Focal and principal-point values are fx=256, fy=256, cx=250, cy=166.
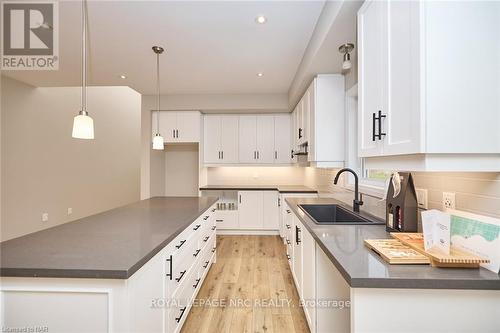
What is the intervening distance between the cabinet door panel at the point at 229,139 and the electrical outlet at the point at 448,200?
3686mm

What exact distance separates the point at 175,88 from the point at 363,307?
4.02 m

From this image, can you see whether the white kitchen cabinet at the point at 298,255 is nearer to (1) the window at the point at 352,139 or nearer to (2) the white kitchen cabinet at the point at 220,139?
(1) the window at the point at 352,139

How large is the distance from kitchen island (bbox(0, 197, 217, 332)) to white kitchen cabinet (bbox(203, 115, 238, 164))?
3.17 metres

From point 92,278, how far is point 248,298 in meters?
1.77

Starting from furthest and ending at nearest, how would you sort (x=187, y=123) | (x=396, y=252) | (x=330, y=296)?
1. (x=187, y=123)
2. (x=330, y=296)
3. (x=396, y=252)

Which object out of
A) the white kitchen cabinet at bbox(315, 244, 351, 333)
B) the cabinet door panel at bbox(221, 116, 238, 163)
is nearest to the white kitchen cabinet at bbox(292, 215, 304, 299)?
the white kitchen cabinet at bbox(315, 244, 351, 333)

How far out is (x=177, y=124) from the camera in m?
4.60

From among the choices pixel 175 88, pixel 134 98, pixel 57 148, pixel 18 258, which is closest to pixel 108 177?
pixel 57 148

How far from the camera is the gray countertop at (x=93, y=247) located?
1041 mm

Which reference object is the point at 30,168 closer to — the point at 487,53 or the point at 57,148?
the point at 57,148

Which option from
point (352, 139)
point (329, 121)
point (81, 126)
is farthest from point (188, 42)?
point (352, 139)

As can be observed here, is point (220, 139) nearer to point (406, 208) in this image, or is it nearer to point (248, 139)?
Result: point (248, 139)

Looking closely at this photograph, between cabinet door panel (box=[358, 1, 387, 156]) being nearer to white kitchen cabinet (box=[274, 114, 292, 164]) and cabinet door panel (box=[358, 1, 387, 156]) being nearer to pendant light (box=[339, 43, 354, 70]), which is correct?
pendant light (box=[339, 43, 354, 70])

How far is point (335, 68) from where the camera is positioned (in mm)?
2699
